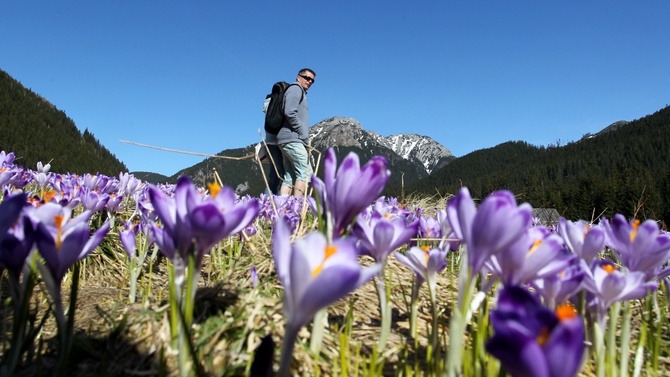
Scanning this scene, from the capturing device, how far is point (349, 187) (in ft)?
3.70

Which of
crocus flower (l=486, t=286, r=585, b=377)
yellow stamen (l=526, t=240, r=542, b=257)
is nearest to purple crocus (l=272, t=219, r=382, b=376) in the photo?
crocus flower (l=486, t=286, r=585, b=377)

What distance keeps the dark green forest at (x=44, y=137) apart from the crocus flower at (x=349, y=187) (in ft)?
243

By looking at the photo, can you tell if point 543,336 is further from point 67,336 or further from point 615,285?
point 67,336

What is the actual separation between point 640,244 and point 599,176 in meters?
82.9

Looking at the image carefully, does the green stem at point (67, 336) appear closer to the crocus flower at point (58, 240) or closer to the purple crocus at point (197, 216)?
the crocus flower at point (58, 240)

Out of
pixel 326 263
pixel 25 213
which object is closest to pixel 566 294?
pixel 326 263

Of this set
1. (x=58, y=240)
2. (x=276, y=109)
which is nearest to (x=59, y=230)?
(x=58, y=240)

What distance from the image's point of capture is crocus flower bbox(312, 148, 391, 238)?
1.11 meters

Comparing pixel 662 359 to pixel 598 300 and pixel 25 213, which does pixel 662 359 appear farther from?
pixel 25 213

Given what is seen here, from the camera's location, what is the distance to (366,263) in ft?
8.60

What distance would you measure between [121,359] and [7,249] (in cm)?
41

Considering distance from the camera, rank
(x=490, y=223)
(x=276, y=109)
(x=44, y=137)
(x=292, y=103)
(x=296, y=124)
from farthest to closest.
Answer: (x=44, y=137)
(x=276, y=109)
(x=296, y=124)
(x=292, y=103)
(x=490, y=223)

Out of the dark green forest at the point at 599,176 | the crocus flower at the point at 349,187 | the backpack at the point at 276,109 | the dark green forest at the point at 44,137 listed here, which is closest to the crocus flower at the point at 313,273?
the crocus flower at the point at 349,187

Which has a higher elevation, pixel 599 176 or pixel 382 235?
pixel 599 176
